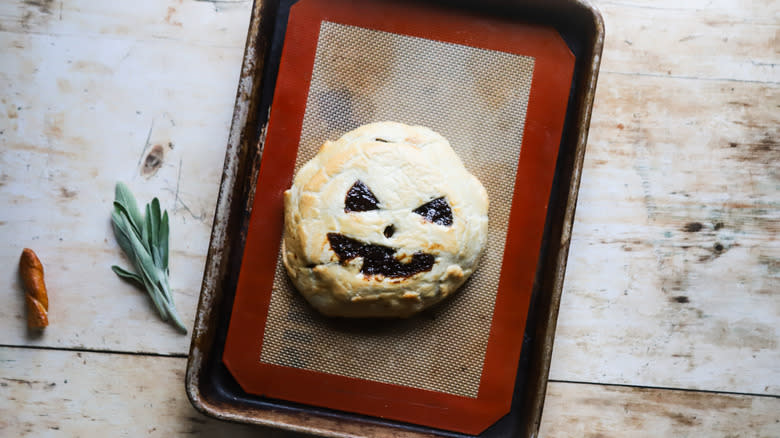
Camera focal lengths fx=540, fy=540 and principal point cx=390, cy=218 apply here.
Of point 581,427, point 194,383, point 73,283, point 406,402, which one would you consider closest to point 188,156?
point 73,283

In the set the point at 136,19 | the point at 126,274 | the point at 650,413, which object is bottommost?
the point at 650,413

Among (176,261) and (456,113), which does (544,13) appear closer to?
(456,113)

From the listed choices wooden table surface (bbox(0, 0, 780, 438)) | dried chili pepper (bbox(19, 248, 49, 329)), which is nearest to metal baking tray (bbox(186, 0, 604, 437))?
wooden table surface (bbox(0, 0, 780, 438))

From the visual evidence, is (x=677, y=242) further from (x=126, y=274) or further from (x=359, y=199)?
(x=126, y=274)

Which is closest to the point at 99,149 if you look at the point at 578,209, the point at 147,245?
the point at 147,245

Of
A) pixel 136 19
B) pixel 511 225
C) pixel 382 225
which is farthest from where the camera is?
pixel 136 19

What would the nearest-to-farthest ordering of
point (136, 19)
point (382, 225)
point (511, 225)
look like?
point (382, 225) → point (511, 225) → point (136, 19)
